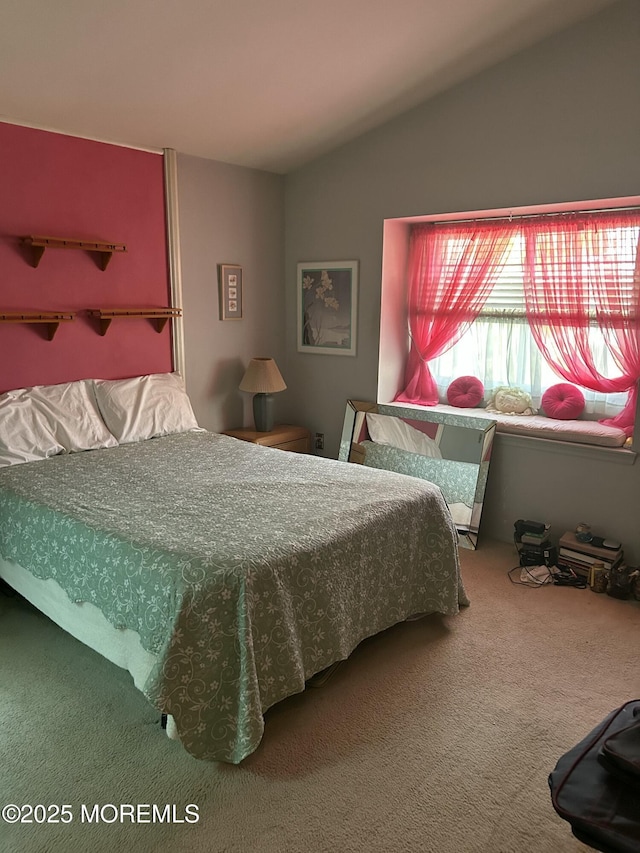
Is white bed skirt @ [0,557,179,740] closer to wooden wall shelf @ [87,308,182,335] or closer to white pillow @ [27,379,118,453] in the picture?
white pillow @ [27,379,118,453]

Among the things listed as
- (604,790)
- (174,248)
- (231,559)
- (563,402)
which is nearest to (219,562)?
(231,559)

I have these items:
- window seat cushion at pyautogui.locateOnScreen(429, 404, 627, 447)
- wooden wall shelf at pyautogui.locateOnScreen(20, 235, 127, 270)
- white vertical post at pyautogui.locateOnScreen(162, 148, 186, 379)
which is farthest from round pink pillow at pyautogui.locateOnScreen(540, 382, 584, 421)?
wooden wall shelf at pyautogui.locateOnScreen(20, 235, 127, 270)

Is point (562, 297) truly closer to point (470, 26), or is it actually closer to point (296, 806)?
point (470, 26)

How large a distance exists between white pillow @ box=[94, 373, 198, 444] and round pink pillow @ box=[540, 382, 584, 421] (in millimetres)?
2160

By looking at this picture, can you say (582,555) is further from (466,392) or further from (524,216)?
(524,216)

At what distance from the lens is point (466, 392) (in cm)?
423

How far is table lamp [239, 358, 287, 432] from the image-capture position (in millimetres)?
4227

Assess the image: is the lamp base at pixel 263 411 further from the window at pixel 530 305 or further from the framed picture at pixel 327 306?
the window at pixel 530 305

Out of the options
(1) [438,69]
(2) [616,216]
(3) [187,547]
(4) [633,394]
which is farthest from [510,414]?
(3) [187,547]

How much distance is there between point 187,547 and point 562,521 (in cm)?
236

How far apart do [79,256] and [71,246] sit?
15 centimetres

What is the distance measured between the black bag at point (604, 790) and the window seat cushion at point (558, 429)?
7.24 ft

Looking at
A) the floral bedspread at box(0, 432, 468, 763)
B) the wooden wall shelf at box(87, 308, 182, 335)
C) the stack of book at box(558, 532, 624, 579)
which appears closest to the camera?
the floral bedspread at box(0, 432, 468, 763)

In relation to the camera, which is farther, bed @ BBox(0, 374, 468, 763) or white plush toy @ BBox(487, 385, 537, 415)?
white plush toy @ BBox(487, 385, 537, 415)
